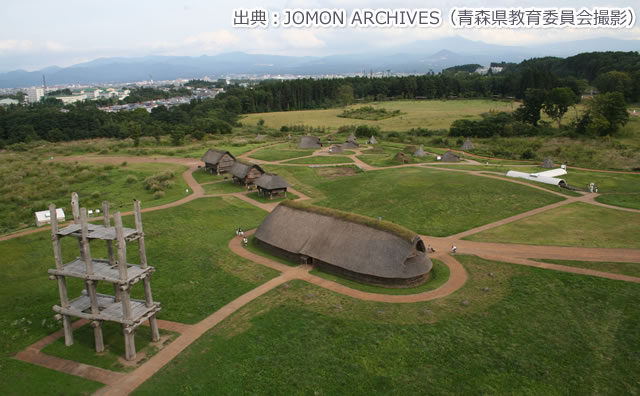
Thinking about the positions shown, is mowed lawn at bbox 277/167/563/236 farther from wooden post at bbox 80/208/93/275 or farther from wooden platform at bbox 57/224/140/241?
wooden post at bbox 80/208/93/275

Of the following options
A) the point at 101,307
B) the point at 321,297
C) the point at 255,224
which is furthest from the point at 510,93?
the point at 101,307

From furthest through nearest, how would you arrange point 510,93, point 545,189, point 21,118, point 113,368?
point 510,93, point 21,118, point 545,189, point 113,368

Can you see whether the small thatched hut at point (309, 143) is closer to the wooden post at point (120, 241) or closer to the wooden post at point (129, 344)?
the wooden post at point (120, 241)

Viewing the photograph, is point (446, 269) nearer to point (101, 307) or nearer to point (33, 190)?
point (101, 307)

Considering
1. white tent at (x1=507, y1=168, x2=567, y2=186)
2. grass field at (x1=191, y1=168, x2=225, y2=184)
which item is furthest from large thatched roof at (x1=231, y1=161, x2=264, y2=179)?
white tent at (x1=507, y1=168, x2=567, y2=186)

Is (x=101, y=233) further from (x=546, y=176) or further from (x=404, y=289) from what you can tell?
(x=546, y=176)

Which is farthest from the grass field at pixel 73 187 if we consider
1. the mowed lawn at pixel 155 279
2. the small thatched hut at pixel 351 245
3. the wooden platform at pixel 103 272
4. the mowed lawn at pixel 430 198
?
the wooden platform at pixel 103 272

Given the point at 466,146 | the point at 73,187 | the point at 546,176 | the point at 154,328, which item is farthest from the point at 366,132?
the point at 154,328
